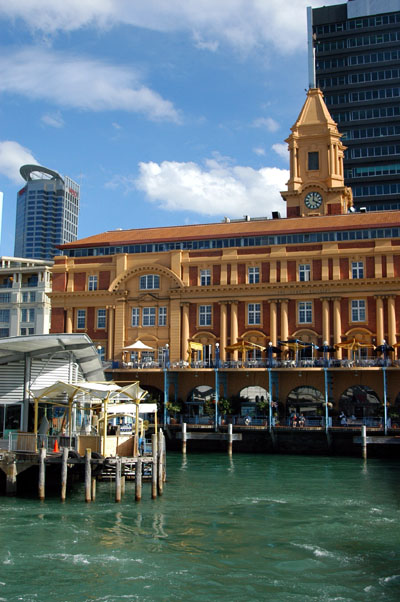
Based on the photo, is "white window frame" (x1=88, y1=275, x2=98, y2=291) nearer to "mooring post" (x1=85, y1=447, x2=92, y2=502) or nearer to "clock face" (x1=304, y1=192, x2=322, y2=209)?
"clock face" (x1=304, y1=192, x2=322, y2=209)

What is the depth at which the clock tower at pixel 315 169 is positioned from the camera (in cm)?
8419

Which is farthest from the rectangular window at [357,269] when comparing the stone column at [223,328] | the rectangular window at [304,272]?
the stone column at [223,328]

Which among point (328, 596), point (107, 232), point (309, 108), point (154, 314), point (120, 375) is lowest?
point (328, 596)

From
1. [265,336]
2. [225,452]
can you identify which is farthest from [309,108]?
[225,452]

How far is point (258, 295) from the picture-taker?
71750 mm

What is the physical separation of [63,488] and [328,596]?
1653 centimetres

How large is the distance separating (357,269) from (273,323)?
33.2 ft

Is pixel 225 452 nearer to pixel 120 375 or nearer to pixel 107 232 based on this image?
pixel 120 375

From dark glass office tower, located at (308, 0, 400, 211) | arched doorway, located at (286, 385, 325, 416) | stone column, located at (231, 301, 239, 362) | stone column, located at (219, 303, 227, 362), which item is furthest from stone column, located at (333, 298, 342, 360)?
dark glass office tower, located at (308, 0, 400, 211)

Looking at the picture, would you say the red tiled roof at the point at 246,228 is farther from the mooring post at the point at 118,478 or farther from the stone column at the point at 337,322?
the mooring post at the point at 118,478

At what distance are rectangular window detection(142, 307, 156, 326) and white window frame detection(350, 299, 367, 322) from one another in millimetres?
21059

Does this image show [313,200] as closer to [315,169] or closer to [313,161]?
[315,169]

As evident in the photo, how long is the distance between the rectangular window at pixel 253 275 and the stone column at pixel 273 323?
318 centimetres

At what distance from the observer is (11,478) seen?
114ft
